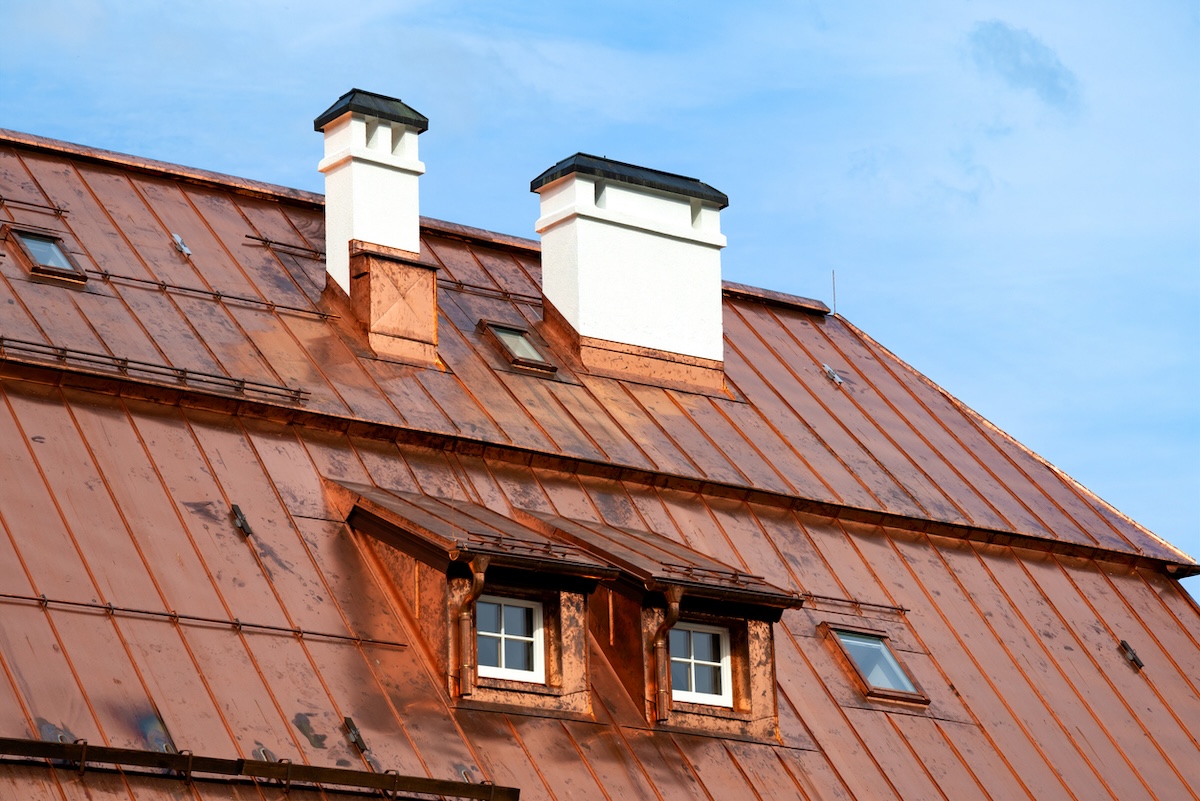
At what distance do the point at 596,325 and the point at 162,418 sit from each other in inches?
277

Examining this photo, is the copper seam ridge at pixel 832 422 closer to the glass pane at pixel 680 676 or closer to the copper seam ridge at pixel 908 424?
the copper seam ridge at pixel 908 424

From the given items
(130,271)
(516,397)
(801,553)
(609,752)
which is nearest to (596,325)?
(516,397)

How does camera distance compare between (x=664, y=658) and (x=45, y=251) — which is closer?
(x=664, y=658)

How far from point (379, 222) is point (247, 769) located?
8759 mm

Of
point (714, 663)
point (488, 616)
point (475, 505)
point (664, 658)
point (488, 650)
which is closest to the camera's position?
point (488, 650)

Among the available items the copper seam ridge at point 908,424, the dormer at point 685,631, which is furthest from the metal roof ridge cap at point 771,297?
the dormer at point 685,631

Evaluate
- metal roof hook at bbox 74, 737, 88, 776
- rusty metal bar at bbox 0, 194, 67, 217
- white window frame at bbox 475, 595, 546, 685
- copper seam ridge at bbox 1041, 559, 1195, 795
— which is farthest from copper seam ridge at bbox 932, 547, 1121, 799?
metal roof hook at bbox 74, 737, 88, 776

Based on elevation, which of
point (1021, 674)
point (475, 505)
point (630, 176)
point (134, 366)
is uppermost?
point (630, 176)

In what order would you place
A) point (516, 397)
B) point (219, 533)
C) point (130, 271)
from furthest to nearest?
point (516, 397)
point (130, 271)
point (219, 533)

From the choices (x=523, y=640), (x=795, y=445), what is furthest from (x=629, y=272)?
(x=523, y=640)

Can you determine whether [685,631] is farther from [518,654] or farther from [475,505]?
[475,505]

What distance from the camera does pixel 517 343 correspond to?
23.5m

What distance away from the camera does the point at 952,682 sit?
21.5m

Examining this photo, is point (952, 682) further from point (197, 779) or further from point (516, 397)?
point (197, 779)
